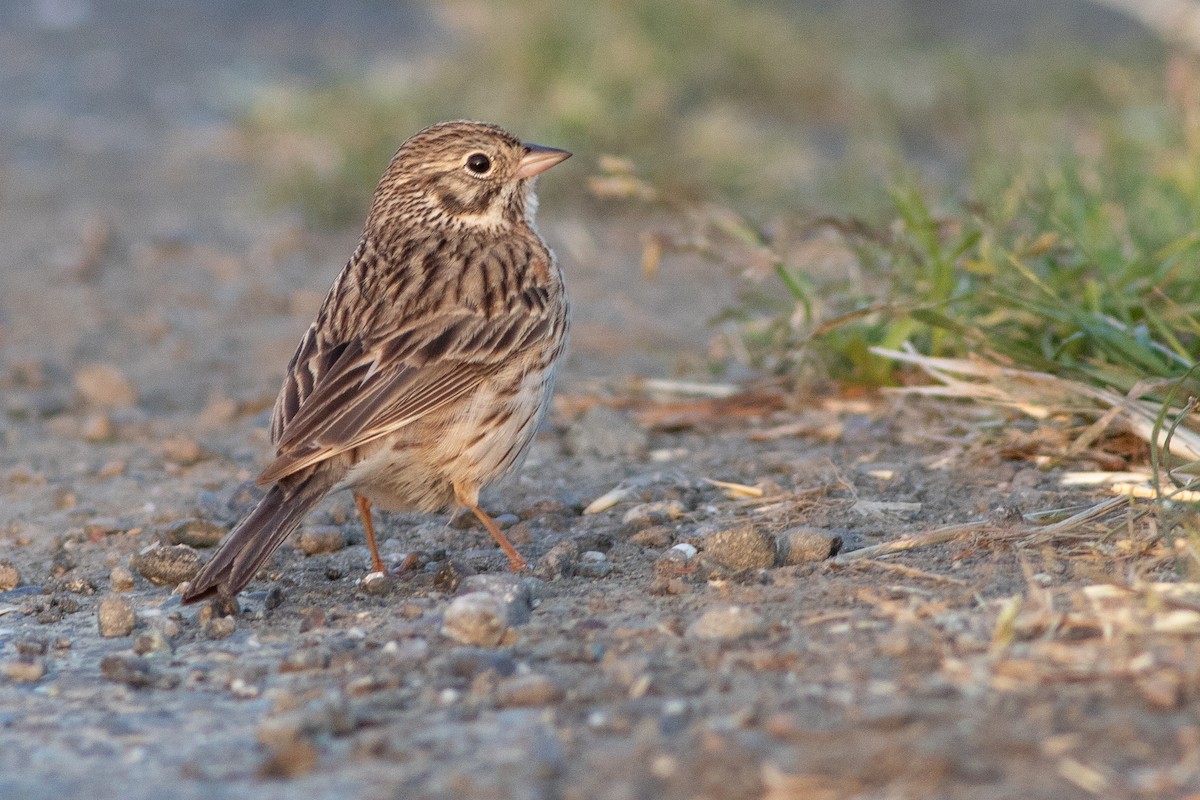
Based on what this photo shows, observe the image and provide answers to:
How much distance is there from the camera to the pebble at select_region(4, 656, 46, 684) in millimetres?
3965

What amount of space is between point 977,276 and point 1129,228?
113 centimetres

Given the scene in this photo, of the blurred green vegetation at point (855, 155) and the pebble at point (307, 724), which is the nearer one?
the pebble at point (307, 724)

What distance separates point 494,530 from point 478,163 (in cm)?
144

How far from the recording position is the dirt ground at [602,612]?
311 cm

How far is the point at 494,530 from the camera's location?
4.88 m

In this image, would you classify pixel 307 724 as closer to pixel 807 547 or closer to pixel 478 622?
pixel 478 622

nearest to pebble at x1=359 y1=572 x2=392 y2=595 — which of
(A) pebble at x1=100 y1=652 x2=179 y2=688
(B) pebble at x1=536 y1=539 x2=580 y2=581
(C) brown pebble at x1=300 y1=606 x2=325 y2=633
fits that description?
(C) brown pebble at x1=300 y1=606 x2=325 y2=633

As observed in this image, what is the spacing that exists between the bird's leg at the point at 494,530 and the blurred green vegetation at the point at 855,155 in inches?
54.8

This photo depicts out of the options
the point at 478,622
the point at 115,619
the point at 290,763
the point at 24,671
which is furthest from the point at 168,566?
the point at 290,763

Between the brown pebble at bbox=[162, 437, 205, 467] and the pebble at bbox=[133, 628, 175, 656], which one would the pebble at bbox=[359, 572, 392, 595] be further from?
the brown pebble at bbox=[162, 437, 205, 467]

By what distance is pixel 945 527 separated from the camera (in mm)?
4434

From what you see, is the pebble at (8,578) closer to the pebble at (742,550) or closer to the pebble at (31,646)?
the pebble at (31,646)

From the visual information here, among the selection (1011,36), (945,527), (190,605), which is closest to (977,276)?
(945,527)

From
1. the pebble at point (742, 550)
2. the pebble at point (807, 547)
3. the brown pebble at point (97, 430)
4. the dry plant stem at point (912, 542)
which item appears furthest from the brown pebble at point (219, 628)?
the brown pebble at point (97, 430)
